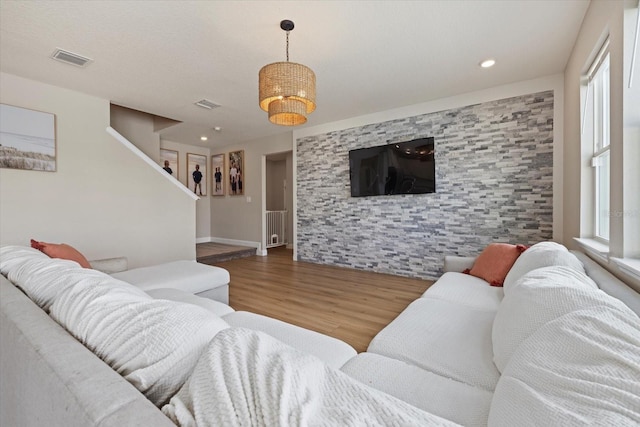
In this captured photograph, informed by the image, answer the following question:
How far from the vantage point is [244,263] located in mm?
4949

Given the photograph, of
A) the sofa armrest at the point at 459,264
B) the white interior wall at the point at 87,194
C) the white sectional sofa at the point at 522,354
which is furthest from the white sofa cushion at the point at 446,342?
the white interior wall at the point at 87,194

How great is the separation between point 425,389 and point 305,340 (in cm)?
57

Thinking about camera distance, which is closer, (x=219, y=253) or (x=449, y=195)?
(x=449, y=195)

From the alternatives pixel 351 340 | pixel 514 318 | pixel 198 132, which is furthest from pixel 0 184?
pixel 514 318

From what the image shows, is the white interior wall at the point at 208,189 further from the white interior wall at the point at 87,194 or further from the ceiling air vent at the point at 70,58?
the ceiling air vent at the point at 70,58

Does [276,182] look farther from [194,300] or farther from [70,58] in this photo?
[194,300]

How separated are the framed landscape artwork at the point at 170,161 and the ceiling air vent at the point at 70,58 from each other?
3.38 m

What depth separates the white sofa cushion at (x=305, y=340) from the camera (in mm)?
1209

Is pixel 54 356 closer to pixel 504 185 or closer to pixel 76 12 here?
pixel 76 12

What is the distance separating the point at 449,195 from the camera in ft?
11.8

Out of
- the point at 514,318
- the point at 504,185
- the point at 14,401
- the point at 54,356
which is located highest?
the point at 504,185

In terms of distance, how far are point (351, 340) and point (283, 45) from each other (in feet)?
8.49

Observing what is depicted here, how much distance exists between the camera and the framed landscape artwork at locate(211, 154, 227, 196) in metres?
6.54

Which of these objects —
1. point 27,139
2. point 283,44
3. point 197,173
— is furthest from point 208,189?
point 283,44
